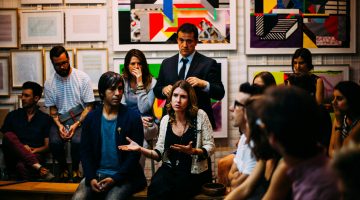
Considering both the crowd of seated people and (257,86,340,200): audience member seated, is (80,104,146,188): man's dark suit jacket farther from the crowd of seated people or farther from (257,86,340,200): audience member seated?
(257,86,340,200): audience member seated

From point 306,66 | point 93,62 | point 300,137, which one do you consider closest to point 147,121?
point 93,62

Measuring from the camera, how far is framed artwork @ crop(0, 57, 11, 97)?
5188 millimetres

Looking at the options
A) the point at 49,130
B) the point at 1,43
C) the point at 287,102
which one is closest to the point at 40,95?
the point at 49,130

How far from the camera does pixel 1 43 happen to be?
5.16m

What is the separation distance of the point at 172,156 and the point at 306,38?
7.90ft

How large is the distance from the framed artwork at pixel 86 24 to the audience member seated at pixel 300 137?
3.74 metres

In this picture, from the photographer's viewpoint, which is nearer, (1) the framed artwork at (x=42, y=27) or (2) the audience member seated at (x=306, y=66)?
(2) the audience member seated at (x=306, y=66)

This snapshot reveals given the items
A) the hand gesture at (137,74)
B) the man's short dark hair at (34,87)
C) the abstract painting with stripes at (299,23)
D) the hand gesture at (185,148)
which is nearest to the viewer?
the hand gesture at (185,148)

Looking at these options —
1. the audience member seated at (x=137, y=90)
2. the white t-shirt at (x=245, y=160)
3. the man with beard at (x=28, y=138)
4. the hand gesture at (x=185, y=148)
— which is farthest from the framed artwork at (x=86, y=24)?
the white t-shirt at (x=245, y=160)

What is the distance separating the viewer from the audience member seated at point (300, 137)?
154 centimetres

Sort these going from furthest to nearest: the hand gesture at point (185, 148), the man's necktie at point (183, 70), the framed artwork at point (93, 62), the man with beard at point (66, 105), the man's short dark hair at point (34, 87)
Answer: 1. the framed artwork at point (93, 62)
2. the man's short dark hair at point (34, 87)
3. the man with beard at point (66, 105)
4. the man's necktie at point (183, 70)
5. the hand gesture at point (185, 148)

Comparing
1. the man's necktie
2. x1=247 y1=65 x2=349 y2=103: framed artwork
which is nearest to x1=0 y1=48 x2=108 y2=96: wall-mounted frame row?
the man's necktie

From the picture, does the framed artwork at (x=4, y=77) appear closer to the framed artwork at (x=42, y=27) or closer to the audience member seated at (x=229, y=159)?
the framed artwork at (x=42, y=27)

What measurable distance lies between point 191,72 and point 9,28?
2.59 metres
